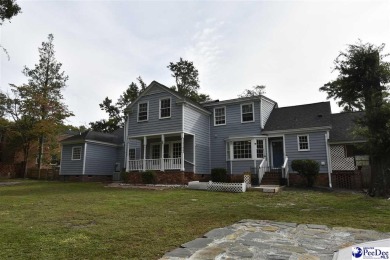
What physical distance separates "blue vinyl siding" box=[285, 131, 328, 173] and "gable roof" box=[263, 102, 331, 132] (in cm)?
63

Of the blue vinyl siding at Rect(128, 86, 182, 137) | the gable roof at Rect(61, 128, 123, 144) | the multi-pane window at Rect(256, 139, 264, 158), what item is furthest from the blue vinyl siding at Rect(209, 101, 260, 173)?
the gable roof at Rect(61, 128, 123, 144)

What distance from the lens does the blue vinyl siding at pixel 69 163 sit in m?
23.5

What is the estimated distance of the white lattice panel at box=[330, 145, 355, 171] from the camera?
15.8 meters

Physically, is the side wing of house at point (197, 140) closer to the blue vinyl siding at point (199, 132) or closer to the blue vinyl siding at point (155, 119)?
the blue vinyl siding at point (199, 132)

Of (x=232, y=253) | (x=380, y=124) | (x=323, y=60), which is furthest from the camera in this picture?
→ (x=323, y=60)

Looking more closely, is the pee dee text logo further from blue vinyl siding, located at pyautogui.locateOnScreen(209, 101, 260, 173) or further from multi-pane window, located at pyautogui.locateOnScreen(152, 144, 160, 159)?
multi-pane window, located at pyautogui.locateOnScreen(152, 144, 160, 159)

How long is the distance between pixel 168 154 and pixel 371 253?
56.3 feet

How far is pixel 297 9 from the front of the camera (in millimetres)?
11375

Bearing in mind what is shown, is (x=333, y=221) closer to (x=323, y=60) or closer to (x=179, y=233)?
(x=179, y=233)

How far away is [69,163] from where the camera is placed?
2419cm

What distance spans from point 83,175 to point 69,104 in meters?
8.35

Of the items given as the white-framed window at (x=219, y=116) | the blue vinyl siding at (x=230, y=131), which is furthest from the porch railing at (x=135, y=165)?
the white-framed window at (x=219, y=116)

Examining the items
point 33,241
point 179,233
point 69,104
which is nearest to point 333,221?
point 179,233

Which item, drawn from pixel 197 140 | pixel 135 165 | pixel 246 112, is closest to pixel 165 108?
pixel 197 140
